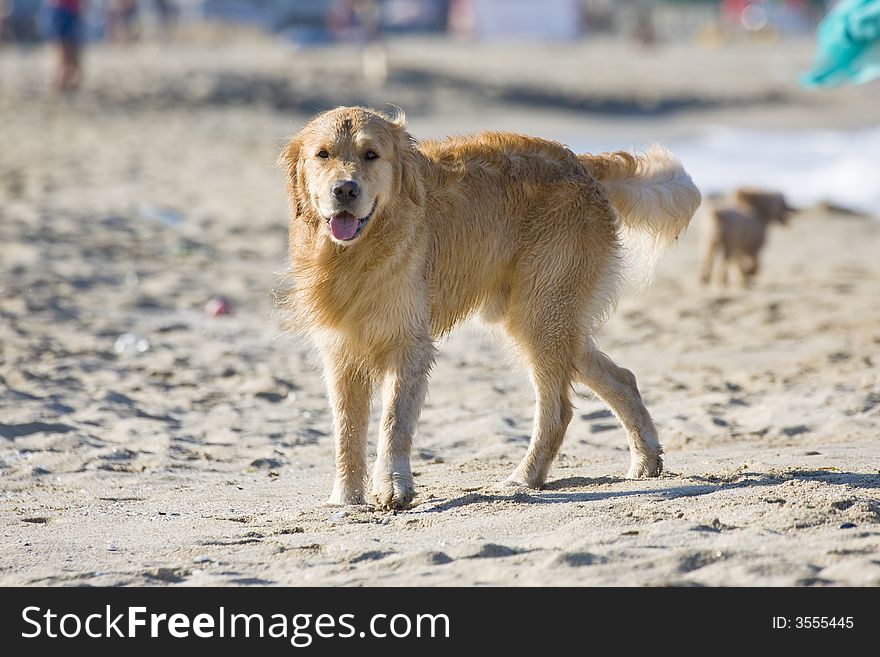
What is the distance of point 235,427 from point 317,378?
44.8 inches

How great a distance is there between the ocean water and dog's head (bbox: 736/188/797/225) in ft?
12.8

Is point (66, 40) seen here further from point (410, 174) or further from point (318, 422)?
point (410, 174)

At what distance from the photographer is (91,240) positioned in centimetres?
1105

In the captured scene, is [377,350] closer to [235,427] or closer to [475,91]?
[235,427]

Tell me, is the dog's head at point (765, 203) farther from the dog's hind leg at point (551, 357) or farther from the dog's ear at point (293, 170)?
the dog's ear at point (293, 170)

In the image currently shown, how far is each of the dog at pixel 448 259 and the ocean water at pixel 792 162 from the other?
1078cm

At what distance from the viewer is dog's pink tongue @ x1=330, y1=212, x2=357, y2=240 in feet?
16.8

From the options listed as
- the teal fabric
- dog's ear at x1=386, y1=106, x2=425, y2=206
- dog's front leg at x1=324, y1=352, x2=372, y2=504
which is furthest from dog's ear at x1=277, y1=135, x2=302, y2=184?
the teal fabric

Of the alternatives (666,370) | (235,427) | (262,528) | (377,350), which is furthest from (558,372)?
(666,370)

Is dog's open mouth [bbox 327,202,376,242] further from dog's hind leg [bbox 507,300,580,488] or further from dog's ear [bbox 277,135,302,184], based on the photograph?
dog's hind leg [bbox 507,300,580,488]

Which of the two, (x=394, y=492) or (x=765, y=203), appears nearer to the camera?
(x=394, y=492)

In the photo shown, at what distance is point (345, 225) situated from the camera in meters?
5.12

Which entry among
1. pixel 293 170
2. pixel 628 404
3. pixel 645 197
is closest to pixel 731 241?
pixel 645 197

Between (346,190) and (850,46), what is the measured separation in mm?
6113
